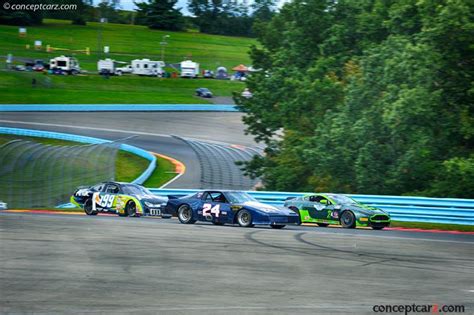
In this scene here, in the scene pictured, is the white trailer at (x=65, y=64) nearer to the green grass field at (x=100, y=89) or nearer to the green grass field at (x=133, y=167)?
the green grass field at (x=100, y=89)

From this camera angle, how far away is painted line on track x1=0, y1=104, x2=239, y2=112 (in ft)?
214

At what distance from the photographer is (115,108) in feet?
236

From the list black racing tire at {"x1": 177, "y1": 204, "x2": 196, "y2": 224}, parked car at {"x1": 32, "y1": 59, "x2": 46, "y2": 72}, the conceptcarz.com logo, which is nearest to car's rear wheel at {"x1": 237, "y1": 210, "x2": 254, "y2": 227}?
black racing tire at {"x1": 177, "y1": 204, "x2": 196, "y2": 224}

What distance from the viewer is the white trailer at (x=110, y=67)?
76.0 meters

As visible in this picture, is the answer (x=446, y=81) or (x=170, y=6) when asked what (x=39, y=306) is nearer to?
(x=446, y=81)

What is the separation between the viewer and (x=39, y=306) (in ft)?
29.0

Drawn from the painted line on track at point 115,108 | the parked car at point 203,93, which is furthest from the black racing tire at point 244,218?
the parked car at point 203,93

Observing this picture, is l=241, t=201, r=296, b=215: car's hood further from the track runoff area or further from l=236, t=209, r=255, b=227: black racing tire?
the track runoff area

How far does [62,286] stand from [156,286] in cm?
121

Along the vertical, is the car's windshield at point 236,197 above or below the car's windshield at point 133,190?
above

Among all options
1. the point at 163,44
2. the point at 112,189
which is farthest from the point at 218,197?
the point at 163,44

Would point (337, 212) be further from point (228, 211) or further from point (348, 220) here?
point (228, 211)

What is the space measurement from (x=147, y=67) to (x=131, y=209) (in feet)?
182

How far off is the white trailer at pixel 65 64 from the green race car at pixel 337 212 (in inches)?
1895
